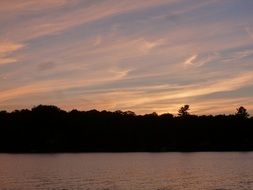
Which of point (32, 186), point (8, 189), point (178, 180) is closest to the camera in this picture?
point (8, 189)

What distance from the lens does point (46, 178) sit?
279 feet

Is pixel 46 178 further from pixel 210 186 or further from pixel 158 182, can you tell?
pixel 210 186

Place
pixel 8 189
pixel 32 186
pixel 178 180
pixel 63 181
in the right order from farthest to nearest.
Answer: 1. pixel 178 180
2. pixel 63 181
3. pixel 32 186
4. pixel 8 189

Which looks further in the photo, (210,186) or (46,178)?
(46,178)

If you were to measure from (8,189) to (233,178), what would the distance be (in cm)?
4266

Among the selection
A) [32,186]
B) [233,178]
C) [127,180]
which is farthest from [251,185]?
[32,186]

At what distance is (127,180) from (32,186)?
1842cm

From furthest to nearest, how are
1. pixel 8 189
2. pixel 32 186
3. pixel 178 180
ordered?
pixel 178 180 → pixel 32 186 → pixel 8 189

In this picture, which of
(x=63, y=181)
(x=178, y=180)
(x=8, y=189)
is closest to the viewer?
(x=8, y=189)

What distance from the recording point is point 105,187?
2859 inches

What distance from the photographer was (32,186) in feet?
238

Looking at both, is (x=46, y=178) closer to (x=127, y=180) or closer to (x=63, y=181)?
(x=63, y=181)

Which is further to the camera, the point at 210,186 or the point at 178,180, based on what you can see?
the point at 178,180

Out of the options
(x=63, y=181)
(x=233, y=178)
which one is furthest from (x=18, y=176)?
(x=233, y=178)
